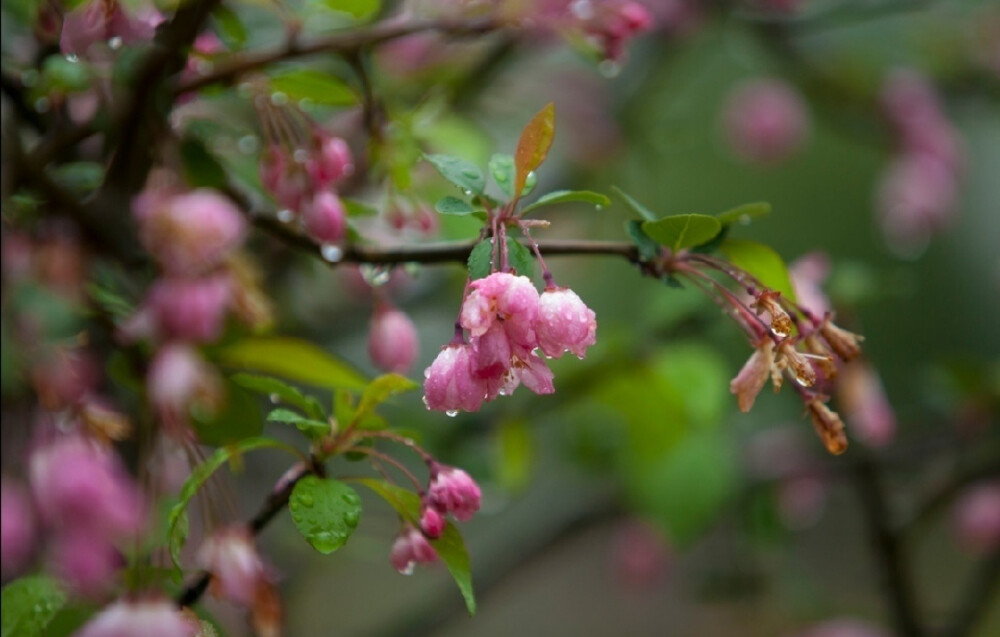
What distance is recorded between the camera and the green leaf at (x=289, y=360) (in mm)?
613

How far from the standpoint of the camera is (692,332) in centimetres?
98

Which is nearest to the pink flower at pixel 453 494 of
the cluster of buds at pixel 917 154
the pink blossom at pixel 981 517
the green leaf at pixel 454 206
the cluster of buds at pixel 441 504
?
the cluster of buds at pixel 441 504

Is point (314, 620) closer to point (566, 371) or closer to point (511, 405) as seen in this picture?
point (511, 405)

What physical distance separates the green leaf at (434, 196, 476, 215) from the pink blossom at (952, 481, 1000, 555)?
103 centimetres

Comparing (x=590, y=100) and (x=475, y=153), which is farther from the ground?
(x=475, y=153)

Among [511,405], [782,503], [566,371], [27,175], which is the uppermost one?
[27,175]

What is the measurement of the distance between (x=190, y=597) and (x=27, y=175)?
23 centimetres

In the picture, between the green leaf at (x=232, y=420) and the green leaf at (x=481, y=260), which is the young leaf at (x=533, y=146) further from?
the green leaf at (x=232, y=420)

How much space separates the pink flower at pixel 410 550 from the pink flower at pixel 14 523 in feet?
0.70

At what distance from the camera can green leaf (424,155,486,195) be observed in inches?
18.1

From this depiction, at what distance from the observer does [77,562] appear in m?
0.43

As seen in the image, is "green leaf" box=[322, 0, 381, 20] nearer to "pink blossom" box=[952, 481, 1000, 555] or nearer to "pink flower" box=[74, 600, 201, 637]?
"pink flower" box=[74, 600, 201, 637]

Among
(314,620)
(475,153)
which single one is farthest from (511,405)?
(314,620)

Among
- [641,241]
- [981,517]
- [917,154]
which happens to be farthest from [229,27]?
[917,154]
